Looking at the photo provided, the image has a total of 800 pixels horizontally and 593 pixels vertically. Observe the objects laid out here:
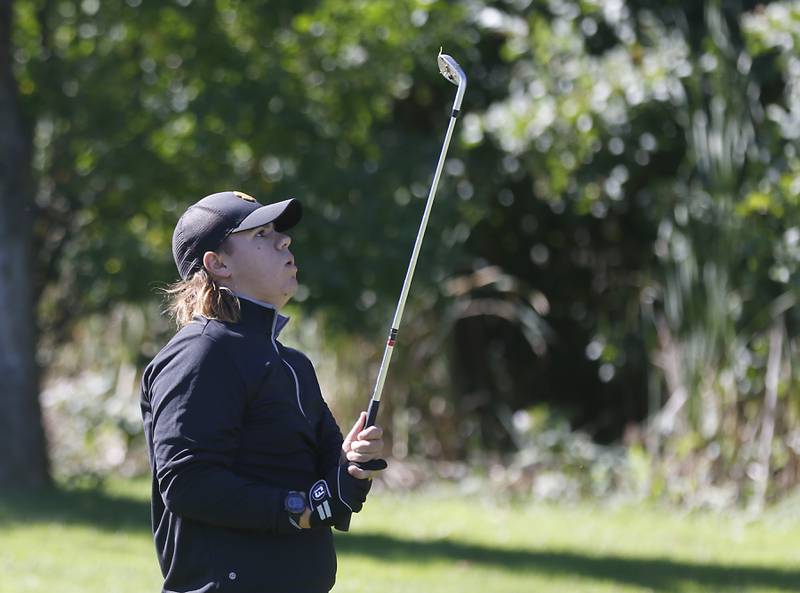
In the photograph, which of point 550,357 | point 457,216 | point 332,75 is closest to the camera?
point 332,75

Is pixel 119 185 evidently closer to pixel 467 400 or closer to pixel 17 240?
pixel 17 240

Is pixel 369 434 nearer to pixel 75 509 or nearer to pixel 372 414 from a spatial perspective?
pixel 372 414

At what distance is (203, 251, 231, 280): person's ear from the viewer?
3199mm

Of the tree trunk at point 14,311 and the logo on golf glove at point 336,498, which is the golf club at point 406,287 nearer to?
the logo on golf glove at point 336,498

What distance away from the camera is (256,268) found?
3.19m

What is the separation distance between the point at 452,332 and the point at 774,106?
137 inches

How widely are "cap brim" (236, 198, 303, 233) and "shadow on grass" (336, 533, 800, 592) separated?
3.83 metres

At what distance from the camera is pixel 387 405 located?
35.6ft

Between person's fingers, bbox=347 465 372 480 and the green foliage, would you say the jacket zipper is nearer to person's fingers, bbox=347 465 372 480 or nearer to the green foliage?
person's fingers, bbox=347 465 372 480

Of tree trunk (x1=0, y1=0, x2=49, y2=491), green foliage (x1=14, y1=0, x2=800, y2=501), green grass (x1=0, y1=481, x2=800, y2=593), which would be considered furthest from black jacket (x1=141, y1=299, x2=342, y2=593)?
tree trunk (x1=0, y1=0, x2=49, y2=491)

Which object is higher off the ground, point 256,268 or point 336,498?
point 256,268

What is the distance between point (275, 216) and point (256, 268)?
0.44 feet

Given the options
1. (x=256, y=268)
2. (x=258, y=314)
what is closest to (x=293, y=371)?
(x=258, y=314)

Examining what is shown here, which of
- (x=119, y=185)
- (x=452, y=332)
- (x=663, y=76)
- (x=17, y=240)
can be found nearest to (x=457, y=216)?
(x=452, y=332)
